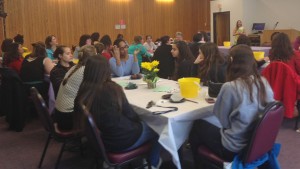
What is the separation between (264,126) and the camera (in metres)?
1.94

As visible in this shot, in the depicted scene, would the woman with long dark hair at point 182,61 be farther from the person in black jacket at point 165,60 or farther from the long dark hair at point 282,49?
the person in black jacket at point 165,60

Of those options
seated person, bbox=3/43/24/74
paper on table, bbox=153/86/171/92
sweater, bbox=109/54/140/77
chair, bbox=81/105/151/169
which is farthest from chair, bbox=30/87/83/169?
seated person, bbox=3/43/24/74

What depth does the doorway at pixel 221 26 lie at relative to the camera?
40.0ft

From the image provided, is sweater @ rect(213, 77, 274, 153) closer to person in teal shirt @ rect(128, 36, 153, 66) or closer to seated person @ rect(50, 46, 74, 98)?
seated person @ rect(50, 46, 74, 98)

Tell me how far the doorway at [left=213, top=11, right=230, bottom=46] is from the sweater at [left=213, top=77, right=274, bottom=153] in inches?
417

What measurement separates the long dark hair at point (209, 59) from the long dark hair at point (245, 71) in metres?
1.04

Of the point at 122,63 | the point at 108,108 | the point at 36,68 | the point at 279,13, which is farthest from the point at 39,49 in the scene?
the point at 279,13

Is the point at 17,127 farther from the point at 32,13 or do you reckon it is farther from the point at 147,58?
the point at 32,13

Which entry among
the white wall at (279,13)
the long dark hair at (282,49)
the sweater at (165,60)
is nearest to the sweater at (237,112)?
the long dark hair at (282,49)

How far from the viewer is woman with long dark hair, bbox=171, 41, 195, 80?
12.3ft

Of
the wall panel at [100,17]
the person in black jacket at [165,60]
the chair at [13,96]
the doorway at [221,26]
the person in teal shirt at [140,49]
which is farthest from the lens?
the doorway at [221,26]

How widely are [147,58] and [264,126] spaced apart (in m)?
4.56

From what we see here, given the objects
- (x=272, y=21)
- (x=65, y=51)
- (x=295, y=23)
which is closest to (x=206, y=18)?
(x=272, y=21)

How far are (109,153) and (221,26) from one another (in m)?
11.0
